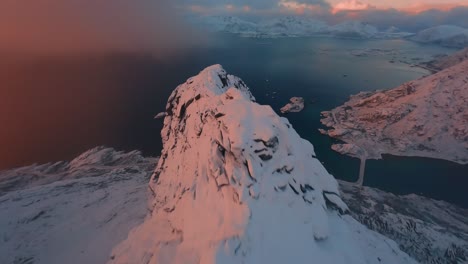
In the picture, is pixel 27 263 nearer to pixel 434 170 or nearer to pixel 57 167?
pixel 57 167

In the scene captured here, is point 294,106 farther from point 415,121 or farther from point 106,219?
point 106,219

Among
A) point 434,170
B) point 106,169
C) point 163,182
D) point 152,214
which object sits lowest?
point 434,170

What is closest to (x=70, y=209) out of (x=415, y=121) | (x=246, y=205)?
(x=246, y=205)

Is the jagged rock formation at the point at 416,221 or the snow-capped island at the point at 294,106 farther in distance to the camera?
Result: the snow-capped island at the point at 294,106

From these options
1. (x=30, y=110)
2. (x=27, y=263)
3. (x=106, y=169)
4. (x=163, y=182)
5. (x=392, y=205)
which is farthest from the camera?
(x=30, y=110)

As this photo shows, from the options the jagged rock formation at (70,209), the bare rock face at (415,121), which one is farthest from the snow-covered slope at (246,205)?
the bare rock face at (415,121)

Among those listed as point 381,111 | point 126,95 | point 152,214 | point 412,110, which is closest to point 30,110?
point 126,95

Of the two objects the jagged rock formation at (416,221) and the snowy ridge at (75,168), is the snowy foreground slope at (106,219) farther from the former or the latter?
the snowy ridge at (75,168)
